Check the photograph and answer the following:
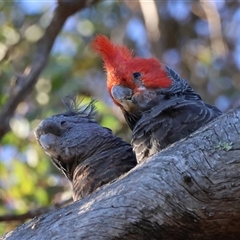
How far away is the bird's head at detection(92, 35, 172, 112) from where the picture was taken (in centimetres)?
331

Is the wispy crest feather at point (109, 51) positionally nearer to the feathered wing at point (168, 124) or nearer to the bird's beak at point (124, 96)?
the bird's beak at point (124, 96)

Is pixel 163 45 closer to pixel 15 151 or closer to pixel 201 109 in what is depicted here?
pixel 15 151

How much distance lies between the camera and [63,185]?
4.90 meters

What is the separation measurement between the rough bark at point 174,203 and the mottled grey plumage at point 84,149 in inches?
37.2

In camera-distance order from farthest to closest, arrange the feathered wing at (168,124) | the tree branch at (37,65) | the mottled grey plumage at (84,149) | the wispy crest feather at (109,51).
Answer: the wispy crest feather at (109,51) → the tree branch at (37,65) → the mottled grey plumage at (84,149) → the feathered wing at (168,124)

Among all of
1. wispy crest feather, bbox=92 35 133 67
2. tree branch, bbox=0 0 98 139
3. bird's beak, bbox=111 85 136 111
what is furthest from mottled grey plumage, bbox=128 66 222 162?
tree branch, bbox=0 0 98 139

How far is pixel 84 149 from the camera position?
3.38 metres

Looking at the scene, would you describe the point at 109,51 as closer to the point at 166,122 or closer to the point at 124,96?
the point at 124,96

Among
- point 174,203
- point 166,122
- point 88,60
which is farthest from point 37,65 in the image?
point 88,60

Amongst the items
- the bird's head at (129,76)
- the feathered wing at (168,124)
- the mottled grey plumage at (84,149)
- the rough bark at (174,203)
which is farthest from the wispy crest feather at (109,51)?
the rough bark at (174,203)

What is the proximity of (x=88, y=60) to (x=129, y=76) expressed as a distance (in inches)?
126

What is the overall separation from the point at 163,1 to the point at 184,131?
3.96 m

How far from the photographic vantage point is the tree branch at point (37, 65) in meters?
3.30

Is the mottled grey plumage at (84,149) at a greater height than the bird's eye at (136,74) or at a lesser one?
lesser
